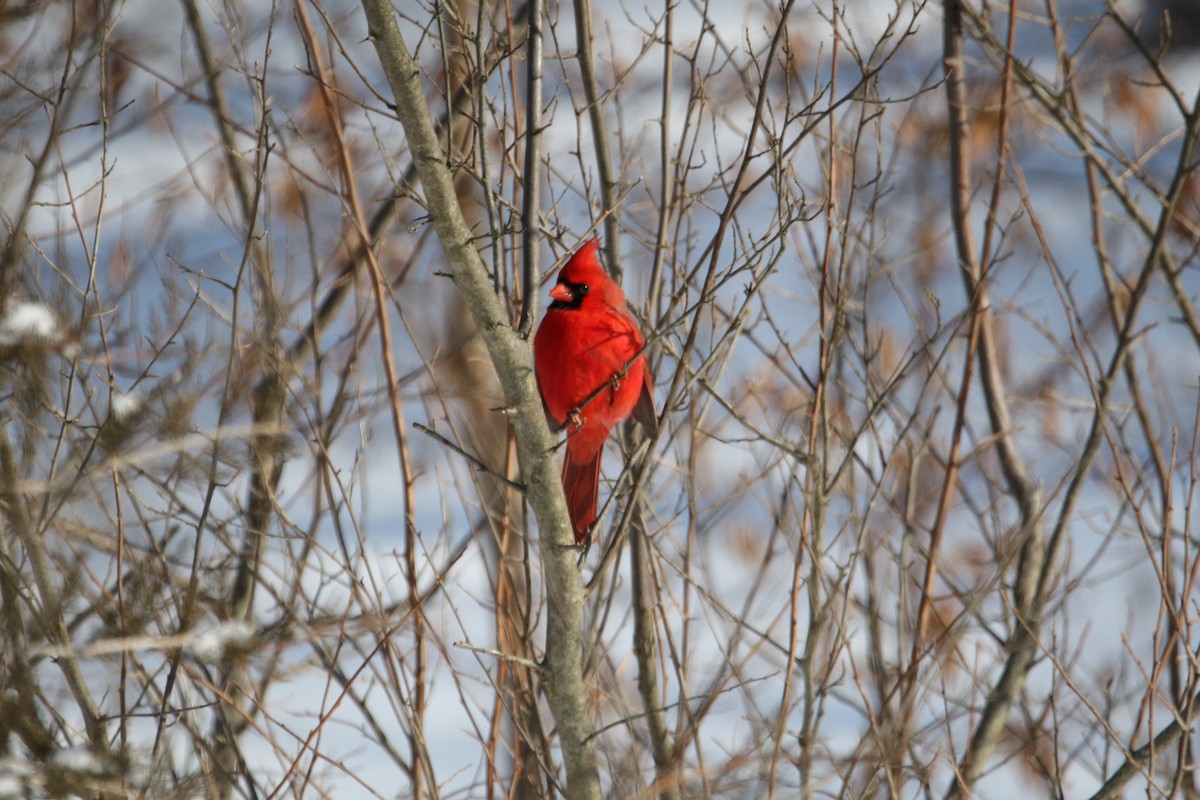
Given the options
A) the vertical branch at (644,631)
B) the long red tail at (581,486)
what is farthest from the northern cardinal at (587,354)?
the vertical branch at (644,631)

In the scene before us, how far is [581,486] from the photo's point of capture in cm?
271

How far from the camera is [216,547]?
2.76 meters

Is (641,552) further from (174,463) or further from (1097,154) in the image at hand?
(1097,154)

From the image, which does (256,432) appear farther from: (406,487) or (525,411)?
(525,411)

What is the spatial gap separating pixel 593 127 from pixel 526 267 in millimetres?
867

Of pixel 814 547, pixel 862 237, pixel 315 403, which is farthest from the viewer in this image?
pixel 862 237

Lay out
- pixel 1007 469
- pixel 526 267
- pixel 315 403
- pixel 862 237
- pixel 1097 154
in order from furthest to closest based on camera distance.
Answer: pixel 1007 469, pixel 1097 154, pixel 862 237, pixel 315 403, pixel 526 267

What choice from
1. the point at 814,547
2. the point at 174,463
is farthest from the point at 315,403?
the point at 814,547

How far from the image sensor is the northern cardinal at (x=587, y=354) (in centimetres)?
261

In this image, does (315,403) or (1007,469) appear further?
(1007,469)

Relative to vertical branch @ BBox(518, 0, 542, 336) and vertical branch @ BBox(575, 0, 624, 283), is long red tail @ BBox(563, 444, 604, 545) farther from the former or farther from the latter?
vertical branch @ BBox(518, 0, 542, 336)

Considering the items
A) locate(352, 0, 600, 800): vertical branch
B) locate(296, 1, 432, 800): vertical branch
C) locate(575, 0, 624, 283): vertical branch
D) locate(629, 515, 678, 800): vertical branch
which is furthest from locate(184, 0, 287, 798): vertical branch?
locate(629, 515, 678, 800): vertical branch

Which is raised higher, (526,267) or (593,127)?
(593,127)

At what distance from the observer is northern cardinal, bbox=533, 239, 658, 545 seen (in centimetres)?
261
